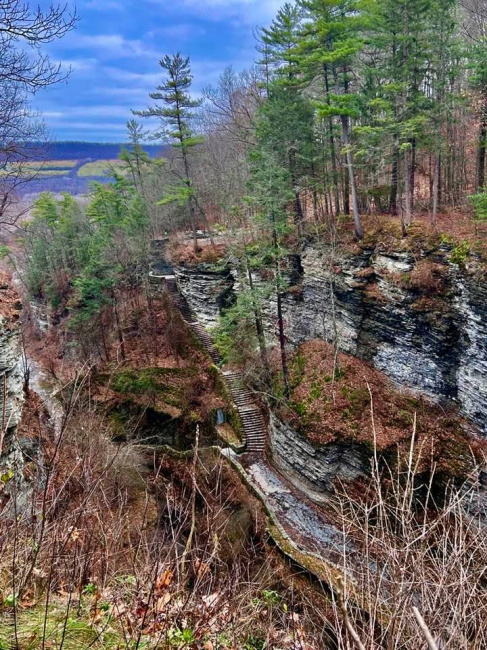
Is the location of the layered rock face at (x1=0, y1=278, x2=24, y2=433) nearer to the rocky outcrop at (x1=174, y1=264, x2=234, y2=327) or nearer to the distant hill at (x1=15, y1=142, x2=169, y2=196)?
the distant hill at (x1=15, y1=142, x2=169, y2=196)

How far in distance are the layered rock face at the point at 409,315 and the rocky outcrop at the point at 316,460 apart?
→ 3.86 m

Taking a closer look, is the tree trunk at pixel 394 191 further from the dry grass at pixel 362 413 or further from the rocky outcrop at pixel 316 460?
the rocky outcrop at pixel 316 460

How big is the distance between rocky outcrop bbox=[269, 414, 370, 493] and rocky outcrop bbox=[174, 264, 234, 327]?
1006cm

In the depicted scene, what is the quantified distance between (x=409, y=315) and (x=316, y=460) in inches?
285

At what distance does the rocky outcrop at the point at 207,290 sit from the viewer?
83.4 feet

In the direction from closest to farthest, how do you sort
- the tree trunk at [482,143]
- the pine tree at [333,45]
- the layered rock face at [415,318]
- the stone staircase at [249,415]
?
1. the layered rock face at [415,318]
2. the tree trunk at [482,143]
3. the pine tree at [333,45]
4. the stone staircase at [249,415]

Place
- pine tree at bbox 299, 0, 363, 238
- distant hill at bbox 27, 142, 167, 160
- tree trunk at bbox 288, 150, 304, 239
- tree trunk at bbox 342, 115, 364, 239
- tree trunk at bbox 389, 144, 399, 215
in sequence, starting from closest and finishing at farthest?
pine tree at bbox 299, 0, 363, 238 < tree trunk at bbox 342, 115, 364, 239 < tree trunk at bbox 389, 144, 399, 215 < tree trunk at bbox 288, 150, 304, 239 < distant hill at bbox 27, 142, 167, 160

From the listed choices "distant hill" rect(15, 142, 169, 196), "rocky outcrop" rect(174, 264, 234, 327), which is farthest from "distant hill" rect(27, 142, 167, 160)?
"rocky outcrop" rect(174, 264, 234, 327)

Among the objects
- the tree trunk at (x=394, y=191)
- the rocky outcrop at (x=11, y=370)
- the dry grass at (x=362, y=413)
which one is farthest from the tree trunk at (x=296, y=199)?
the rocky outcrop at (x=11, y=370)

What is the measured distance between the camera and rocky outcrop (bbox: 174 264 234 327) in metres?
25.4

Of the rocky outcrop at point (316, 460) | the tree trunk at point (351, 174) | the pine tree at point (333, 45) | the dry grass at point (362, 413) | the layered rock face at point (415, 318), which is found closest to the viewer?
the layered rock face at point (415, 318)

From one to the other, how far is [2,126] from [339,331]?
15.8 metres

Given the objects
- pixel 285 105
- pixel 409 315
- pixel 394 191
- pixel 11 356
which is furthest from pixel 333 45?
pixel 11 356

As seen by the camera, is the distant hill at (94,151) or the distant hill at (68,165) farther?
the distant hill at (94,151)
